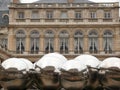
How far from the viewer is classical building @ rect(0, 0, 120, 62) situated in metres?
45.4

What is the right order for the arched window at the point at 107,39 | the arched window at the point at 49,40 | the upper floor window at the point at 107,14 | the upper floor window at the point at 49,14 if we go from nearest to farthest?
1. the arched window at the point at 107,39
2. the arched window at the point at 49,40
3. the upper floor window at the point at 107,14
4. the upper floor window at the point at 49,14

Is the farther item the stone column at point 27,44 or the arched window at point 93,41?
the stone column at point 27,44

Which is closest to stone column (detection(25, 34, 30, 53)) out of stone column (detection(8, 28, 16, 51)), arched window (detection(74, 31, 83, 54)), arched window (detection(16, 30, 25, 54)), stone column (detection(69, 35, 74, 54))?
arched window (detection(16, 30, 25, 54))

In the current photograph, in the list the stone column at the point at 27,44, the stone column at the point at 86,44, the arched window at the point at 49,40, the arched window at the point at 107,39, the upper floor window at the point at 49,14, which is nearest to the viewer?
the arched window at the point at 107,39

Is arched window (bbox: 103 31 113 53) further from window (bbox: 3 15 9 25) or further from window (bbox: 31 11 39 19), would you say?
window (bbox: 3 15 9 25)

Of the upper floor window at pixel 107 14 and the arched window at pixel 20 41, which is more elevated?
the upper floor window at pixel 107 14

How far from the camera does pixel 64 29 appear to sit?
4572 cm

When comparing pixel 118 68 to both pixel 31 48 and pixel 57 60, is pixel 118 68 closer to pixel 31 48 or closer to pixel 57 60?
pixel 57 60

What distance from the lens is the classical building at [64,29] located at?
45406mm

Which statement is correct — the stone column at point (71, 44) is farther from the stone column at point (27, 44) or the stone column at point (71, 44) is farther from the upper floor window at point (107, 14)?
the stone column at point (27, 44)

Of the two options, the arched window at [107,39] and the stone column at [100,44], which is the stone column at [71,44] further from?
the arched window at [107,39]

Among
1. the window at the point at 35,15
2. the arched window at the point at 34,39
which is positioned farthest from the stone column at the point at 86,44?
the window at the point at 35,15

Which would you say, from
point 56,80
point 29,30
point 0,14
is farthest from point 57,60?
point 0,14

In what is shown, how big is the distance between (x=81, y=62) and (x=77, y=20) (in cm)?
3585
